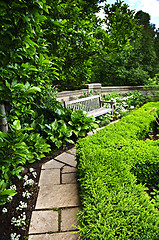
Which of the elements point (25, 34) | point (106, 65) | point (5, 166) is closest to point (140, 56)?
point (106, 65)

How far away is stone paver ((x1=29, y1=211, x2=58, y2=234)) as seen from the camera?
1957 mm

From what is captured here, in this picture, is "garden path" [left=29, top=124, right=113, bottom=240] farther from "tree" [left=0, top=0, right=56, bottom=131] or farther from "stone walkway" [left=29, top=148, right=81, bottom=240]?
"tree" [left=0, top=0, right=56, bottom=131]

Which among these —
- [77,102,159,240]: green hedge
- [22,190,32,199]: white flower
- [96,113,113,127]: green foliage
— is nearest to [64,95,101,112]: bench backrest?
[96,113,113,127]: green foliage

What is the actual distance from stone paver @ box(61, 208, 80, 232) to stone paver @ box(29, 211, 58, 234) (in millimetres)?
82

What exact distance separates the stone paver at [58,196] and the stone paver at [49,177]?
0.32 feet

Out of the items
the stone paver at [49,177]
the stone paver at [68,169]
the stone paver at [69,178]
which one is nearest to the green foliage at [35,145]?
the stone paver at [49,177]

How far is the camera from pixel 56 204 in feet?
7.54

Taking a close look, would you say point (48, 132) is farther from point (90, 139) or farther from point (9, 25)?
point (9, 25)

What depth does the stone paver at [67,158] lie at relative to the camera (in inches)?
129

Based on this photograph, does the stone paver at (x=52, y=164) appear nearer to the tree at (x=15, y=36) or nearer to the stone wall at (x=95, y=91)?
Result: the tree at (x=15, y=36)

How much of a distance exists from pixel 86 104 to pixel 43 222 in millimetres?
3937

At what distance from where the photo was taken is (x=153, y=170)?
2465 mm

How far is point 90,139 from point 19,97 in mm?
1348

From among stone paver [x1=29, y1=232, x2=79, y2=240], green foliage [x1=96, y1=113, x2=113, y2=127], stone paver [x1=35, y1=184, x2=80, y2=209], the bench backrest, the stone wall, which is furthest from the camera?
the stone wall
